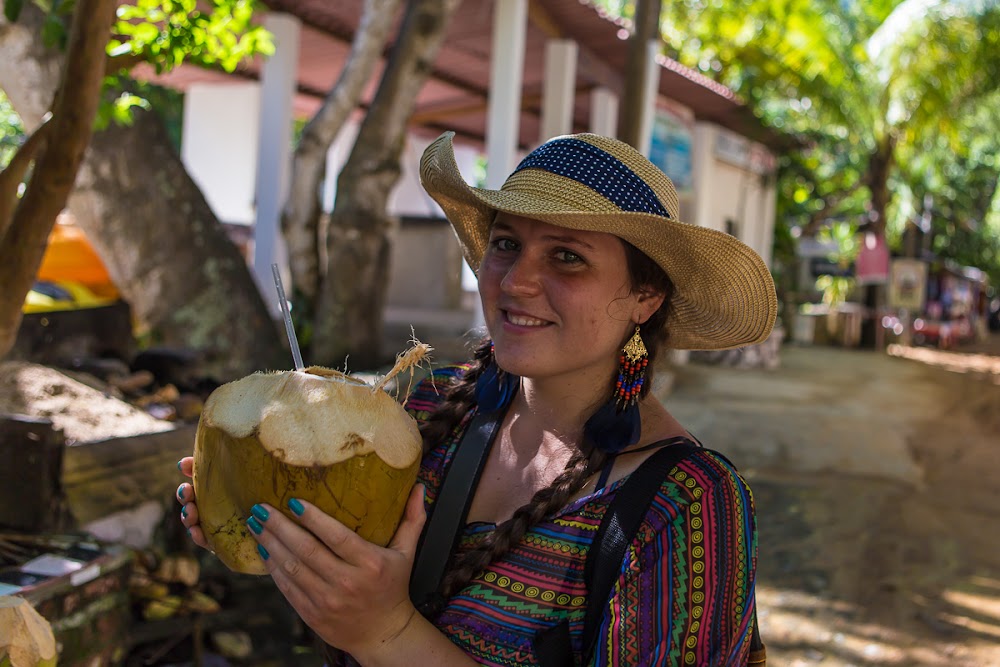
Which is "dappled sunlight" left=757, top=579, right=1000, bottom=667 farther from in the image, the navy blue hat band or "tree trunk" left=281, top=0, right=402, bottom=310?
"tree trunk" left=281, top=0, right=402, bottom=310

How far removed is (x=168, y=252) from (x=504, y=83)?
363 cm

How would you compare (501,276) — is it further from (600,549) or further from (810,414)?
(810,414)

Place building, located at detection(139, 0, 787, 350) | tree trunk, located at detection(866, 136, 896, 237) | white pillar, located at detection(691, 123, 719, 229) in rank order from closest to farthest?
building, located at detection(139, 0, 787, 350) → white pillar, located at detection(691, 123, 719, 229) → tree trunk, located at detection(866, 136, 896, 237)

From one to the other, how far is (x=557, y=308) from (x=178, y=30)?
4.85 ft

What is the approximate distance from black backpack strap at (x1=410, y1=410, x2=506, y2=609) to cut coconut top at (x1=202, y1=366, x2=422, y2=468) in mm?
237

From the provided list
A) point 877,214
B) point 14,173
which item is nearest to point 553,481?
point 14,173

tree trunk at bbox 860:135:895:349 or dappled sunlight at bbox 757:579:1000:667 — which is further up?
tree trunk at bbox 860:135:895:349

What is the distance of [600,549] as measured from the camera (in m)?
1.35

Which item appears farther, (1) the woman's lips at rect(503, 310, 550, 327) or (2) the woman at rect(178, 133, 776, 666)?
(1) the woman's lips at rect(503, 310, 550, 327)

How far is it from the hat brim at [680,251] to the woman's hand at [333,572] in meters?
0.57

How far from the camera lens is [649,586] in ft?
4.30

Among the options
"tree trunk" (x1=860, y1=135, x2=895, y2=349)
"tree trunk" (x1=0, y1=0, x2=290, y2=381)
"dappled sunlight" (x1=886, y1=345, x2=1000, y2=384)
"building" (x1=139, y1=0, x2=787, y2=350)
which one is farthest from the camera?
"tree trunk" (x1=860, y1=135, x2=895, y2=349)

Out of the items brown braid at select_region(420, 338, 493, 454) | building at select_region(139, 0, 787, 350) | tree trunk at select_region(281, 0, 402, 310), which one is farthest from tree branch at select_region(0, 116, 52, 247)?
building at select_region(139, 0, 787, 350)

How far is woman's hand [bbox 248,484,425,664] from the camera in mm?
1198
